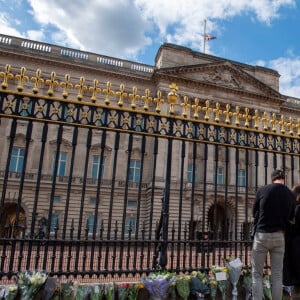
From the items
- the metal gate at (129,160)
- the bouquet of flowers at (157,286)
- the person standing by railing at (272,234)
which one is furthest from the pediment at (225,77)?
the bouquet of flowers at (157,286)

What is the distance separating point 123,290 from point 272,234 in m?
2.08

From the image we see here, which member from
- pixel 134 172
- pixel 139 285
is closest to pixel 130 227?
pixel 139 285

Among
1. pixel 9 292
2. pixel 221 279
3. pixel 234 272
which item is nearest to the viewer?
pixel 9 292

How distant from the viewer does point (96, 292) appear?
3947mm

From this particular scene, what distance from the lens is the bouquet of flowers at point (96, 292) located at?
A: 3922mm

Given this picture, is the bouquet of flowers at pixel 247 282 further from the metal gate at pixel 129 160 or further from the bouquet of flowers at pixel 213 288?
the bouquet of flowers at pixel 213 288

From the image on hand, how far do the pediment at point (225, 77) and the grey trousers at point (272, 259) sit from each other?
24.6 metres

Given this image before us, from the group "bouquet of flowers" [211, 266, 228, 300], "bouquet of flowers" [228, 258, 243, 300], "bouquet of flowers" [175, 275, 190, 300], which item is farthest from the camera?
Answer: "bouquet of flowers" [228, 258, 243, 300]

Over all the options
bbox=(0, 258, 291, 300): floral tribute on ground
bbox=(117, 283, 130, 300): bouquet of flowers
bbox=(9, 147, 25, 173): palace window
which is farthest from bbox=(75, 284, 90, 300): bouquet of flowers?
bbox=(9, 147, 25, 173): palace window

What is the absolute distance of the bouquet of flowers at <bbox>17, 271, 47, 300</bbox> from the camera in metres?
3.70

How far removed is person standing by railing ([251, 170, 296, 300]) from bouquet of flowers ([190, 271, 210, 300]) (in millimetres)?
706

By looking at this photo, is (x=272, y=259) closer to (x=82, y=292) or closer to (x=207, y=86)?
(x=82, y=292)

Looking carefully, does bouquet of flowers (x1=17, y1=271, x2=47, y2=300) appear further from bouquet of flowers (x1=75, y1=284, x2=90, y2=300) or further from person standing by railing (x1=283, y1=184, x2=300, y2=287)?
person standing by railing (x1=283, y1=184, x2=300, y2=287)

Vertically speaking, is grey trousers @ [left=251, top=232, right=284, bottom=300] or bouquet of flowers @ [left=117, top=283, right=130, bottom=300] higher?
grey trousers @ [left=251, top=232, right=284, bottom=300]
